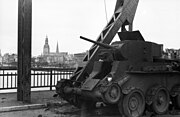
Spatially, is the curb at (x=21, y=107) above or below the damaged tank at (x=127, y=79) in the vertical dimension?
below

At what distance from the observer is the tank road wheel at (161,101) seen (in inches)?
364

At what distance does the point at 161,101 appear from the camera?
955 centimetres

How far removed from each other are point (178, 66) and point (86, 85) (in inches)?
156

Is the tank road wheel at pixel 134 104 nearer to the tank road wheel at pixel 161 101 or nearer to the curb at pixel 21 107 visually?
the tank road wheel at pixel 161 101

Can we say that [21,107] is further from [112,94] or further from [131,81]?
[131,81]

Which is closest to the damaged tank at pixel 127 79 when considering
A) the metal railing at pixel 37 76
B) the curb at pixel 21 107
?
the curb at pixel 21 107

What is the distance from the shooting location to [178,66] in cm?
1069

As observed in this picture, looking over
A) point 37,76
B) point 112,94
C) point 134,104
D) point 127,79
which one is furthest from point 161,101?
point 37,76

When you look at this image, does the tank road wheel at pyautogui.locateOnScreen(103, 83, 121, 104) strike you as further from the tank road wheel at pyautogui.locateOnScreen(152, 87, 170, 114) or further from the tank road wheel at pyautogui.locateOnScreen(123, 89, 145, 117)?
the tank road wheel at pyautogui.locateOnScreen(152, 87, 170, 114)

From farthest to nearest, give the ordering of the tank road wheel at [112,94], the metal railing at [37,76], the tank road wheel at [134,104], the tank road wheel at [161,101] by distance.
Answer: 1. the metal railing at [37,76]
2. the tank road wheel at [161,101]
3. the tank road wheel at [134,104]
4. the tank road wheel at [112,94]

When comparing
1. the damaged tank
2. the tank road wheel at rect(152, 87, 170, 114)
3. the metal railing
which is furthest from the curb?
the tank road wheel at rect(152, 87, 170, 114)

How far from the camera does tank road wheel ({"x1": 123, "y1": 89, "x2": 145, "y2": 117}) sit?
8.49 meters

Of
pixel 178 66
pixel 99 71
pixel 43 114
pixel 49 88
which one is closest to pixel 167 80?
pixel 178 66

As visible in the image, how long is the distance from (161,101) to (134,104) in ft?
4.39
